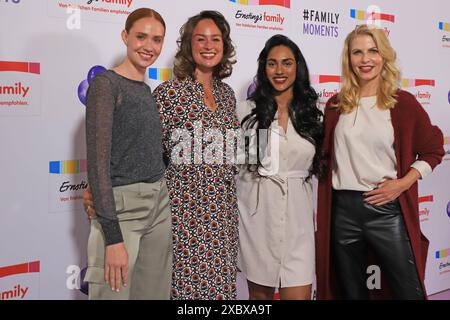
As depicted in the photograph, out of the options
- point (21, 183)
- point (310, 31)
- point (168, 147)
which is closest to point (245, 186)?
point (168, 147)

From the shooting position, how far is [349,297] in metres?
2.29

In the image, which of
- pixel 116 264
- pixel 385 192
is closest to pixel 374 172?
pixel 385 192

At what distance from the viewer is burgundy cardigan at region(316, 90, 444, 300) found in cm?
214

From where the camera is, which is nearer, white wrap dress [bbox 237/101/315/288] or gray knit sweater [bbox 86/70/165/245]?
gray knit sweater [bbox 86/70/165/245]

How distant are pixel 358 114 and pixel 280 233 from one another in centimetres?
66

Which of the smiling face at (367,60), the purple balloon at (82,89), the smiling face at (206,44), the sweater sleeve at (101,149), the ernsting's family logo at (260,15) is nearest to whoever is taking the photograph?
the sweater sleeve at (101,149)

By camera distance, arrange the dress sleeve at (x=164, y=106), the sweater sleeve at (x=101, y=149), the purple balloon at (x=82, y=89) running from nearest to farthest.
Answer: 1. the sweater sleeve at (x=101, y=149)
2. the dress sleeve at (x=164, y=106)
3. the purple balloon at (x=82, y=89)

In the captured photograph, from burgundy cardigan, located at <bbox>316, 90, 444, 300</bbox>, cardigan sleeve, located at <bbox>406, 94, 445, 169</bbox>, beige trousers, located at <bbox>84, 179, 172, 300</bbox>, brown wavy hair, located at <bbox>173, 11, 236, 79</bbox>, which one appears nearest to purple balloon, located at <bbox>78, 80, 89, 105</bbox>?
brown wavy hair, located at <bbox>173, 11, 236, 79</bbox>

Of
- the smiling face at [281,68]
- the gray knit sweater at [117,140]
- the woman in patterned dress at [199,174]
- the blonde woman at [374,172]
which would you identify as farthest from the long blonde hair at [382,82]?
the gray knit sweater at [117,140]

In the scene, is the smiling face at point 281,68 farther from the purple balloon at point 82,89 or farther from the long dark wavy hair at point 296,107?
the purple balloon at point 82,89

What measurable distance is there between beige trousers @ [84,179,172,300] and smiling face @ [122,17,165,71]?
0.46m

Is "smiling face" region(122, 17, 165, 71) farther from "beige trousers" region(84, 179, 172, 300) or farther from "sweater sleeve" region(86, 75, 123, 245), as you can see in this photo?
"beige trousers" region(84, 179, 172, 300)

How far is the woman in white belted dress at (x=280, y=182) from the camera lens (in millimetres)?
2221

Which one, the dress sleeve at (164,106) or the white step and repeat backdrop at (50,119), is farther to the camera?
the white step and repeat backdrop at (50,119)
